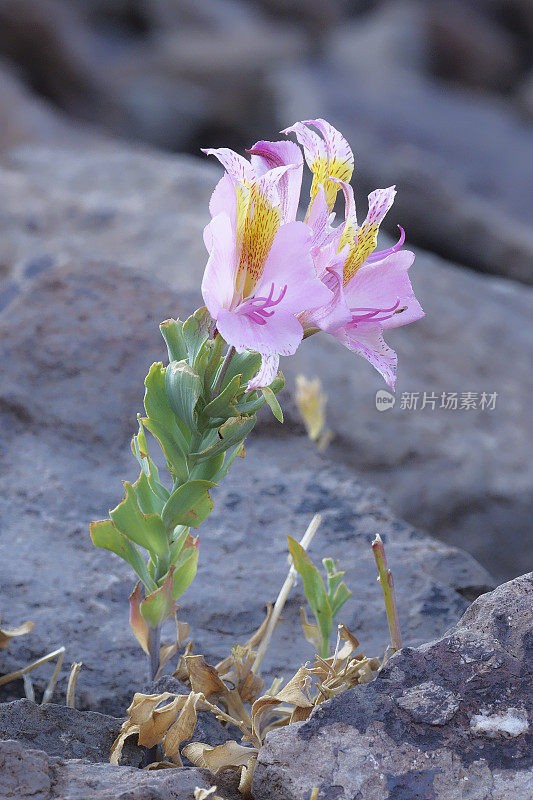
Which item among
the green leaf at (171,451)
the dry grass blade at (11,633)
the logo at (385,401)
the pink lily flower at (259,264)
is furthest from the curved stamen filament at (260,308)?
the logo at (385,401)

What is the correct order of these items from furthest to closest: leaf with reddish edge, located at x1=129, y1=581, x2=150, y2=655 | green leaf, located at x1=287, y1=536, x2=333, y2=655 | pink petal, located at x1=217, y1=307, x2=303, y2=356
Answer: green leaf, located at x1=287, y1=536, x2=333, y2=655
leaf with reddish edge, located at x1=129, y1=581, x2=150, y2=655
pink petal, located at x1=217, y1=307, x2=303, y2=356

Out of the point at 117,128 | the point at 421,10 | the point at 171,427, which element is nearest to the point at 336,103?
the point at 117,128

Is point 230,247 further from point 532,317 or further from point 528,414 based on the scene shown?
point 532,317

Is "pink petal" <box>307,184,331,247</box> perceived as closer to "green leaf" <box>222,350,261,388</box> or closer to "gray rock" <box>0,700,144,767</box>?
"green leaf" <box>222,350,261,388</box>

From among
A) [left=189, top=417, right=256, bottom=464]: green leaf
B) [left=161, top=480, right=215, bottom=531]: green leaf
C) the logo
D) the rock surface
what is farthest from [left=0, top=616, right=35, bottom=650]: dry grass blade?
the logo

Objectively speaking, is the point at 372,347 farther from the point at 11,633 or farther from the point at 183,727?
the point at 11,633

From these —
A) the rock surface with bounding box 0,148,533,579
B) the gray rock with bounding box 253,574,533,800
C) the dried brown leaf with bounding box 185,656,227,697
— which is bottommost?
the rock surface with bounding box 0,148,533,579

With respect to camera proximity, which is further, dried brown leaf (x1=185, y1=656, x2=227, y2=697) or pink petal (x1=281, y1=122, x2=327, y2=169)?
dried brown leaf (x1=185, y1=656, x2=227, y2=697)

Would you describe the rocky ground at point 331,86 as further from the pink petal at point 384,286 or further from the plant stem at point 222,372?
the plant stem at point 222,372
